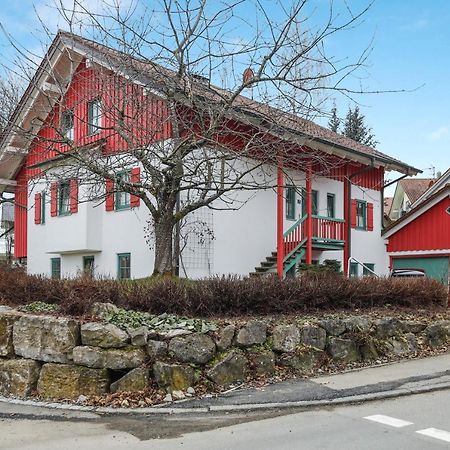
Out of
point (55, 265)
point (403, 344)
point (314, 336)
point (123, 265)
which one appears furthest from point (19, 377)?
point (55, 265)

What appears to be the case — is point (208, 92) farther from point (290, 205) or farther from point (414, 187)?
point (414, 187)

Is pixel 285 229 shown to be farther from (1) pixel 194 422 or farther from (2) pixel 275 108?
(1) pixel 194 422

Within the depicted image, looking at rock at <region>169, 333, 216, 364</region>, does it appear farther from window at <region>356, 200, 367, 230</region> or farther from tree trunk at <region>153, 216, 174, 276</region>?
window at <region>356, 200, 367, 230</region>

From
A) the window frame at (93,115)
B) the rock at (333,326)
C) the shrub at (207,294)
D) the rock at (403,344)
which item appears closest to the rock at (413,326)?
the rock at (403,344)

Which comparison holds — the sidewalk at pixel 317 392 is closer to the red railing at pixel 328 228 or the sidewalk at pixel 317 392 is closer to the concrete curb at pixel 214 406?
the concrete curb at pixel 214 406

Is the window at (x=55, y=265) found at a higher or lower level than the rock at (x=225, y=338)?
higher

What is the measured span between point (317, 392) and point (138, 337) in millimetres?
2576

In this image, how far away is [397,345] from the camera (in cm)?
1067

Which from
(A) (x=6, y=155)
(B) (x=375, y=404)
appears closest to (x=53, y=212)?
(A) (x=6, y=155)

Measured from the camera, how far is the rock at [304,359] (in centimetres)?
907

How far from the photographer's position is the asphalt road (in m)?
6.01

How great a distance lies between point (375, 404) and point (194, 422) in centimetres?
245

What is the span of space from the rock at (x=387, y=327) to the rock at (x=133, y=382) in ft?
15.1

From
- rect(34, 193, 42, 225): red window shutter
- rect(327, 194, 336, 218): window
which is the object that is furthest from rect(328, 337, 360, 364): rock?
rect(34, 193, 42, 225): red window shutter
